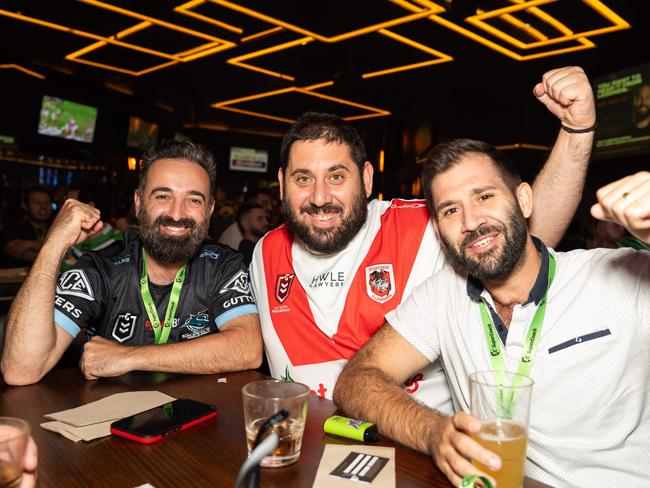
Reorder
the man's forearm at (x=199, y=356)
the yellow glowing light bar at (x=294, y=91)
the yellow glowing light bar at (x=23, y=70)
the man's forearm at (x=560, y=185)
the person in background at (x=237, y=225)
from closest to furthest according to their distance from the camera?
the man's forearm at (x=199, y=356) < the man's forearm at (x=560, y=185) < the person in background at (x=237, y=225) < the yellow glowing light bar at (x=23, y=70) < the yellow glowing light bar at (x=294, y=91)

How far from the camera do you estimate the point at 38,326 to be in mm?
1910

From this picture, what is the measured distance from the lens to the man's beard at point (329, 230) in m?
2.20

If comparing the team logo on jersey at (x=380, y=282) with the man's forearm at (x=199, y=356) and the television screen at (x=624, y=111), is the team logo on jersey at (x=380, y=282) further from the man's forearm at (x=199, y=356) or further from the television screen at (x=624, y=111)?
the television screen at (x=624, y=111)

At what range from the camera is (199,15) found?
18.8 feet

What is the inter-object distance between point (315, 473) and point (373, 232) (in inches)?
52.8

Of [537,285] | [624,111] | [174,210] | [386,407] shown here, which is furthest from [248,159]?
[386,407]

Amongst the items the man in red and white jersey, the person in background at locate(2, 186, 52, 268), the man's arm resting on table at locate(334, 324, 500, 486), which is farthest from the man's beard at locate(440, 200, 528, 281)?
the person in background at locate(2, 186, 52, 268)

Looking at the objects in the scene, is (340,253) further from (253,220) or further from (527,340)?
(253,220)

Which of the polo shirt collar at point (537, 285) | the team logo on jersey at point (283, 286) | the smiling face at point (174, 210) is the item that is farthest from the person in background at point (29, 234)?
the polo shirt collar at point (537, 285)

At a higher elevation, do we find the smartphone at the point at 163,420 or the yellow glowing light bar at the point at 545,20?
the yellow glowing light bar at the point at 545,20

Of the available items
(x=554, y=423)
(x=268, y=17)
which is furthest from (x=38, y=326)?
(x=268, y=17)

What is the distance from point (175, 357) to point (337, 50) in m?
6.13

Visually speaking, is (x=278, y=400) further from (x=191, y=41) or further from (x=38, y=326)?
(x=191, y=41)

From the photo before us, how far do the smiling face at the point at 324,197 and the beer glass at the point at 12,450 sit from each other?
1.43 metres
